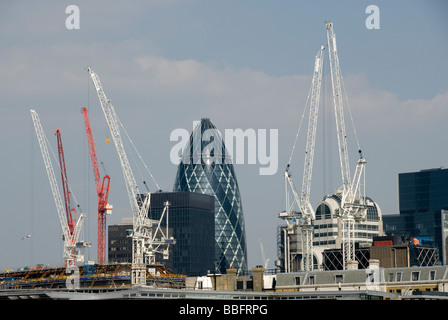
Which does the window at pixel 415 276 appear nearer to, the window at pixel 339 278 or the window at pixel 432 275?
the window at pixel 432 275

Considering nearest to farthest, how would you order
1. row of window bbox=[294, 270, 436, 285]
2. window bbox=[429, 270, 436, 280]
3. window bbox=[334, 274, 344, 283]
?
1. window bbox=[429, 270, 436, 280]
2. row of window bbox=[294, 270, 436, 285]
3. window bbox=[334, 274, 344, 283]

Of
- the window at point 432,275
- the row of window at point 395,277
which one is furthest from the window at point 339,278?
the window at point 432,275

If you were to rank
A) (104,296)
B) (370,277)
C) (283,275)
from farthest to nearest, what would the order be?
(283,275), (370,277), (104,296)

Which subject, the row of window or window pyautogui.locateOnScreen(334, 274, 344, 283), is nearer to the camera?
the row of window

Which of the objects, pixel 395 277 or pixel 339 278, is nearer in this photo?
pixel 339 278

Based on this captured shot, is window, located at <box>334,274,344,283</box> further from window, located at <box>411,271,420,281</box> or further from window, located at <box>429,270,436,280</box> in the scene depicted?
window, located at <box>429,270,436,280</box>

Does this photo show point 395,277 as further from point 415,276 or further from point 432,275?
point 432,275

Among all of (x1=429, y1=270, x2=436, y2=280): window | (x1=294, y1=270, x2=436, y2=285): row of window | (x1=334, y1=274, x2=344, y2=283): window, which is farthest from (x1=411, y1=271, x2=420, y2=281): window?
(x1=334, y1=274, x2=344, y2=283): window

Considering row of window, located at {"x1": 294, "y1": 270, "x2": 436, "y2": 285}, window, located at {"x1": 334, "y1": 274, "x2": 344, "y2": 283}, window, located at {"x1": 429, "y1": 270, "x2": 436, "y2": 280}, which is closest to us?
window, located at {"x1": 429, "y1": 270, "x2": 436, "y2": 280}

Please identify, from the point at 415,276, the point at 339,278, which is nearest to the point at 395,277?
the point at 415,276
